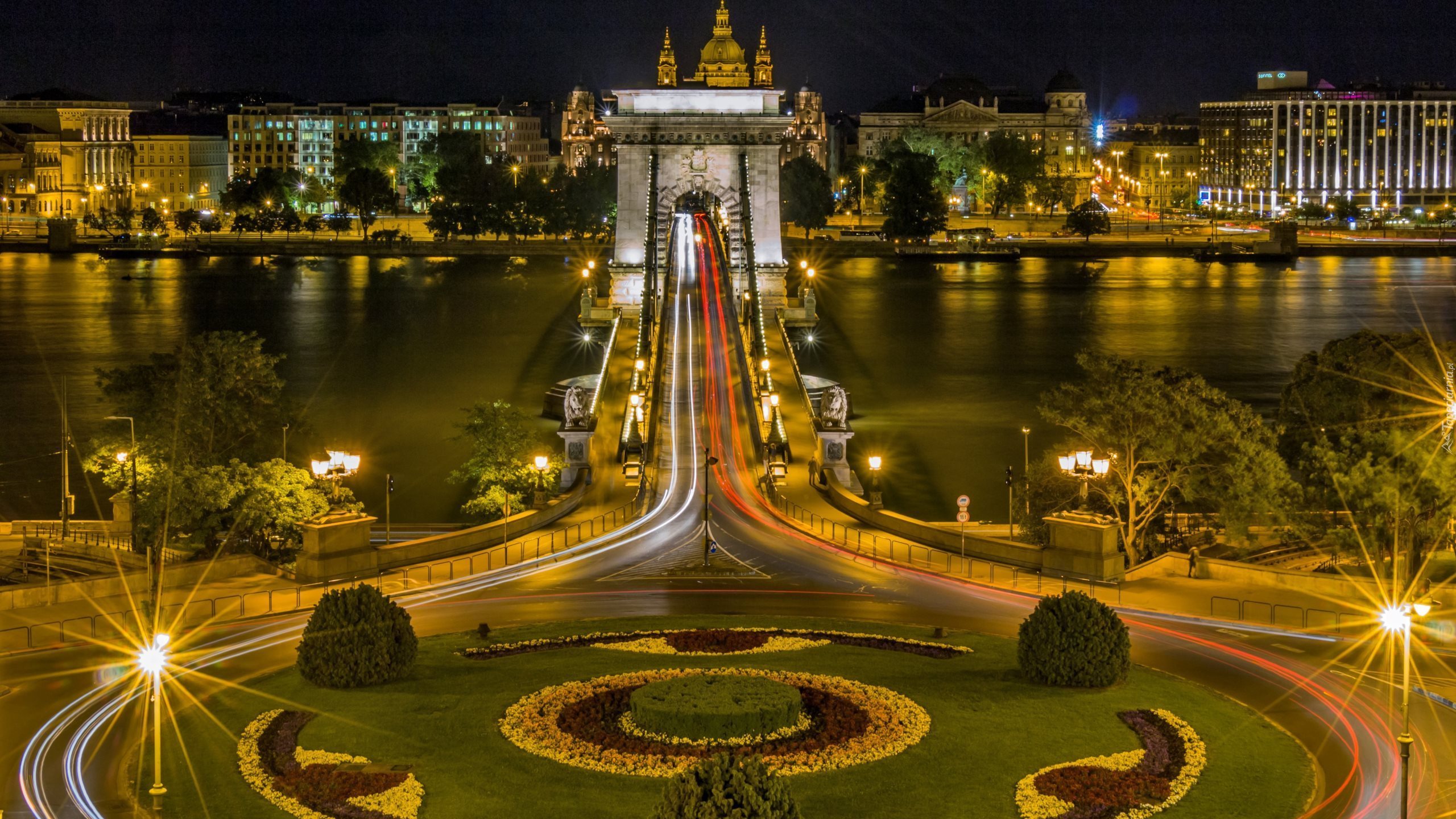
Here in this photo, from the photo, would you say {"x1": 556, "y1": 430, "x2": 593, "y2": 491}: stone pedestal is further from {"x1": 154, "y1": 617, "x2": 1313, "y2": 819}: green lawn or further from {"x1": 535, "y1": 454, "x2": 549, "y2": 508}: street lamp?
{"x1": 154, "y1": 617, "x2": 1313, "y2": 819}: green lawn

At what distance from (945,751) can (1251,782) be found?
4350 millimetres

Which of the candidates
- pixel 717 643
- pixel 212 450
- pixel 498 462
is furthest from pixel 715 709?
pixel 498 462

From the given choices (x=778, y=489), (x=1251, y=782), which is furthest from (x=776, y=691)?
(x=778, y=489)

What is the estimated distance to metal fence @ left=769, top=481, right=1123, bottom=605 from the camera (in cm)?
3853

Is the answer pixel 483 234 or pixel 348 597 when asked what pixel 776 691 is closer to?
pixel 348 597

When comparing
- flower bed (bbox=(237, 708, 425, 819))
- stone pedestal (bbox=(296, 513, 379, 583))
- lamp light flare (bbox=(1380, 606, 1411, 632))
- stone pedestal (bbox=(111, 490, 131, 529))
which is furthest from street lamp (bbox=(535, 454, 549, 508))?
flower bed (bbox=(237, 708, 425, 819))

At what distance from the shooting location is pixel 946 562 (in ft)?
138

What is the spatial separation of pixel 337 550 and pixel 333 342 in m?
78.6

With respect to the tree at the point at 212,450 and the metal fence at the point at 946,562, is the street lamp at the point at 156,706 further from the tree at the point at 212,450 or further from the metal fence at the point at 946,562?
the metal fence at the point at 946,562

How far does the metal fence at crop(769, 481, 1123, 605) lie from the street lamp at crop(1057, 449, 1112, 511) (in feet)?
9.21

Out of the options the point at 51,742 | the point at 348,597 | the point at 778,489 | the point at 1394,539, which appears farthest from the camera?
the point at 778,489

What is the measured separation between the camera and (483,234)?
19762 cm

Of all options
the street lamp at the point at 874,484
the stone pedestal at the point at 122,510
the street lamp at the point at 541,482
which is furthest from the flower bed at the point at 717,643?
the stone pedestal at the point at 122,510

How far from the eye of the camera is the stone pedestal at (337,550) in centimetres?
3897
